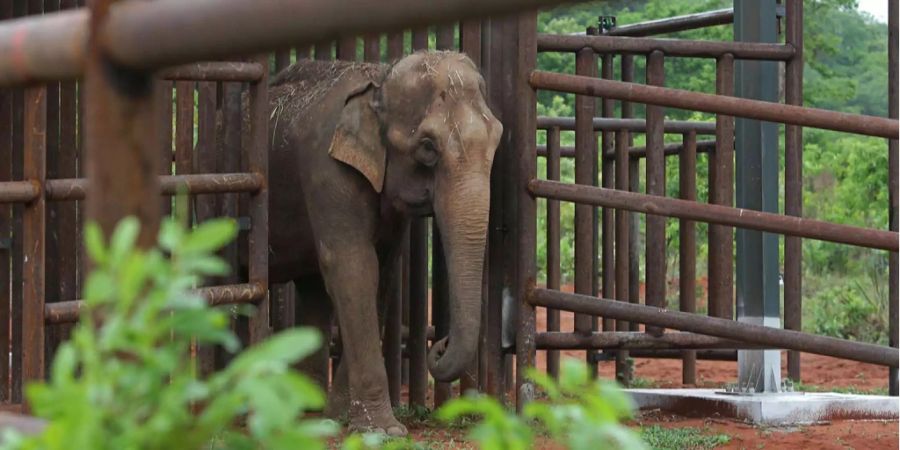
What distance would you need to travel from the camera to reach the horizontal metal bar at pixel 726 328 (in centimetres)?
508

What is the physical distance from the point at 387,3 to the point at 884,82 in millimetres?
36333

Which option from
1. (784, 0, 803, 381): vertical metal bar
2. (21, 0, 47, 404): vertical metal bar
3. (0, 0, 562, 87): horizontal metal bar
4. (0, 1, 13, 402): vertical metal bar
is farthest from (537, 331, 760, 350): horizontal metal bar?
(0, 0, 562, 87): horizontal metal bar

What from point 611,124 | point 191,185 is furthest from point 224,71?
point 611,124

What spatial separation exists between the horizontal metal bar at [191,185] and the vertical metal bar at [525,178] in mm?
1014

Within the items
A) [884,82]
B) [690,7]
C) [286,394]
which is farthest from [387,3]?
[884,82]

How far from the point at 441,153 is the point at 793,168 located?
1.56 meters

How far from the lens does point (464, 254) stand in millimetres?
5730

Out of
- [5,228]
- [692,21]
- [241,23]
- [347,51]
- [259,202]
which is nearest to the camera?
[241,23]

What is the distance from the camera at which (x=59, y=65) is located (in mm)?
2064

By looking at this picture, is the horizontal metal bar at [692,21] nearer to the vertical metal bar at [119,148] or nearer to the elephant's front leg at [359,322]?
the elephant's front leg at [359,322]

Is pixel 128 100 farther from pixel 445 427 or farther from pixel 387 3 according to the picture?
pixel 445 427

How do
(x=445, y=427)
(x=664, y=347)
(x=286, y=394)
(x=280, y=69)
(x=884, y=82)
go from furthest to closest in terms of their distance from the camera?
(x=884, y=82) < (x=280, y=69) < (x=664, y=347) < (x=445, y=427) < (x=286, y=394)

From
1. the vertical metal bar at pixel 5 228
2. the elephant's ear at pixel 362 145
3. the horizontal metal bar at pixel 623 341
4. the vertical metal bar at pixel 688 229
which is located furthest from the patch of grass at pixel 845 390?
the vertical metal bar at pixel 5 228

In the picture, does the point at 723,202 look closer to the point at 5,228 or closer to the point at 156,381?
the point at 5,228
